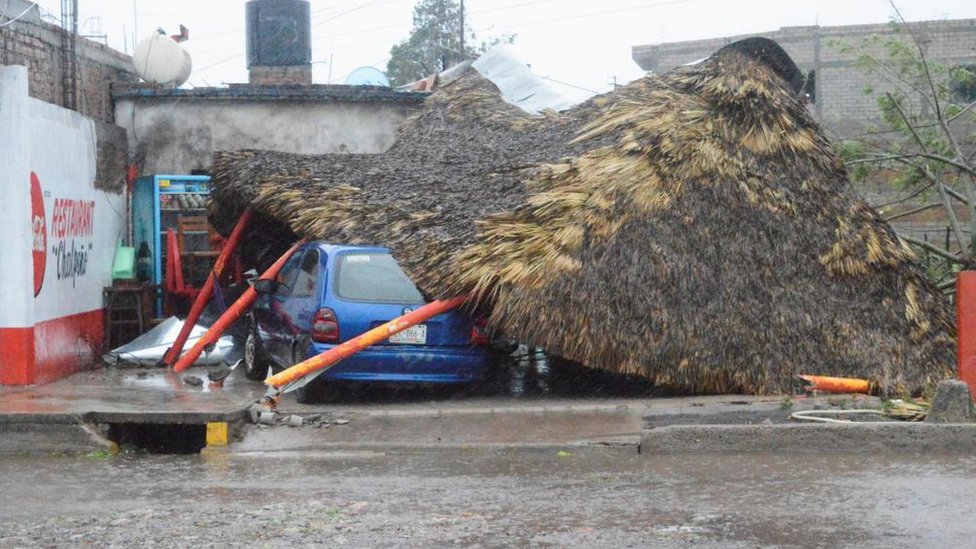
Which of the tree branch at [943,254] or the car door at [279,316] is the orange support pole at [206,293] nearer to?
the car door at [279,316]

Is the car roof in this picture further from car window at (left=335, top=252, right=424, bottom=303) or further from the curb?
the curb

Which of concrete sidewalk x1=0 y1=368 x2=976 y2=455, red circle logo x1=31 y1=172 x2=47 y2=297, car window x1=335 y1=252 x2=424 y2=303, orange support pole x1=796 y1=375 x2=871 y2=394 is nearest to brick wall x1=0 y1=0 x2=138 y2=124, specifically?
red circle logo x1=31 y1=172 x2=47 y2=297

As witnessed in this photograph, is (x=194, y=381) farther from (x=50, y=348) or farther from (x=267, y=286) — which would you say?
(x=50, y=348)

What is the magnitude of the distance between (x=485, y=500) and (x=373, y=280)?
4.50m

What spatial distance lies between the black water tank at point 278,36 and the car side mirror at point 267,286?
9108 millimetres

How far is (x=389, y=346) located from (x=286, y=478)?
3043mm

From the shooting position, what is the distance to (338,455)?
9.59 meters

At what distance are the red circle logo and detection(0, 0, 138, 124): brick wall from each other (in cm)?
164

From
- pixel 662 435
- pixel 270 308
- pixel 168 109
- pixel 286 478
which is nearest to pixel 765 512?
pixel 662 435

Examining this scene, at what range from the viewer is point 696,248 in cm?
1175

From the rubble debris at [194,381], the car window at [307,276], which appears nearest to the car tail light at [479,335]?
the car window at [307,276]

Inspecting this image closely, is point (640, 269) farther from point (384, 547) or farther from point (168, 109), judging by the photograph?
point (168, 109)

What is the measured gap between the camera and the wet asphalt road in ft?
21.8

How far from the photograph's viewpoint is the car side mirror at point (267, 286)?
1280 cm
